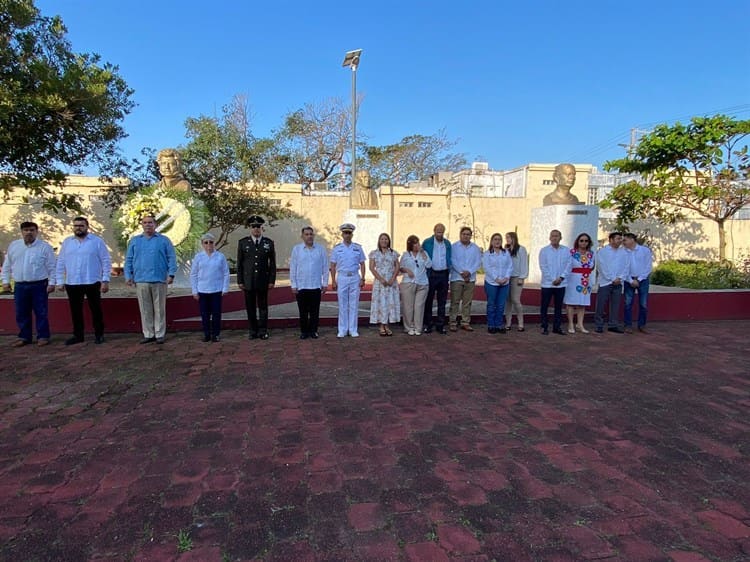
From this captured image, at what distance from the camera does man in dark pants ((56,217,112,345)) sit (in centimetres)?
630

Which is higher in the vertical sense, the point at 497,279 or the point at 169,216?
the point at 169,216

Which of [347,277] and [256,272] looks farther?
[347,277]

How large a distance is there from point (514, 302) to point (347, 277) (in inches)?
100

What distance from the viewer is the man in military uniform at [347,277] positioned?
6844mm

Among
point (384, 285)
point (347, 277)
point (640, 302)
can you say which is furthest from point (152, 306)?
point (640, 302)

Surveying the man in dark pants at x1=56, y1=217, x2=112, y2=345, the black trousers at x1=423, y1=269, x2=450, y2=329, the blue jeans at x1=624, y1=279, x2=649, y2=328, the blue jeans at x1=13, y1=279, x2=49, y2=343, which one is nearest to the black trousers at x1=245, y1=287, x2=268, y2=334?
the man in dark pants at x1=56, y1=217, x2=112, y2=345

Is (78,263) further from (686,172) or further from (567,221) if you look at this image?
(686,172)

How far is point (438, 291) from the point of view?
23.6ft

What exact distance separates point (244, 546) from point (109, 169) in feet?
30.9

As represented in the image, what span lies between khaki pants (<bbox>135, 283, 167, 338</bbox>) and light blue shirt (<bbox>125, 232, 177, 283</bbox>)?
0.31ft

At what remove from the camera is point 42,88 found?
6.60 meters

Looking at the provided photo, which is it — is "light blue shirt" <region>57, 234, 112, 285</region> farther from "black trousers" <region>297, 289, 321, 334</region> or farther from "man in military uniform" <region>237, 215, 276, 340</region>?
"black trousers" <region>297, 289, 321, 334</region>

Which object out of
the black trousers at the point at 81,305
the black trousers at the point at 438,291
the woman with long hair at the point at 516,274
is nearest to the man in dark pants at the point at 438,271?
the black trousers at the point at 438,291

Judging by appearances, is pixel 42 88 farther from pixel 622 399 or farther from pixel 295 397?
pixel 622 399
